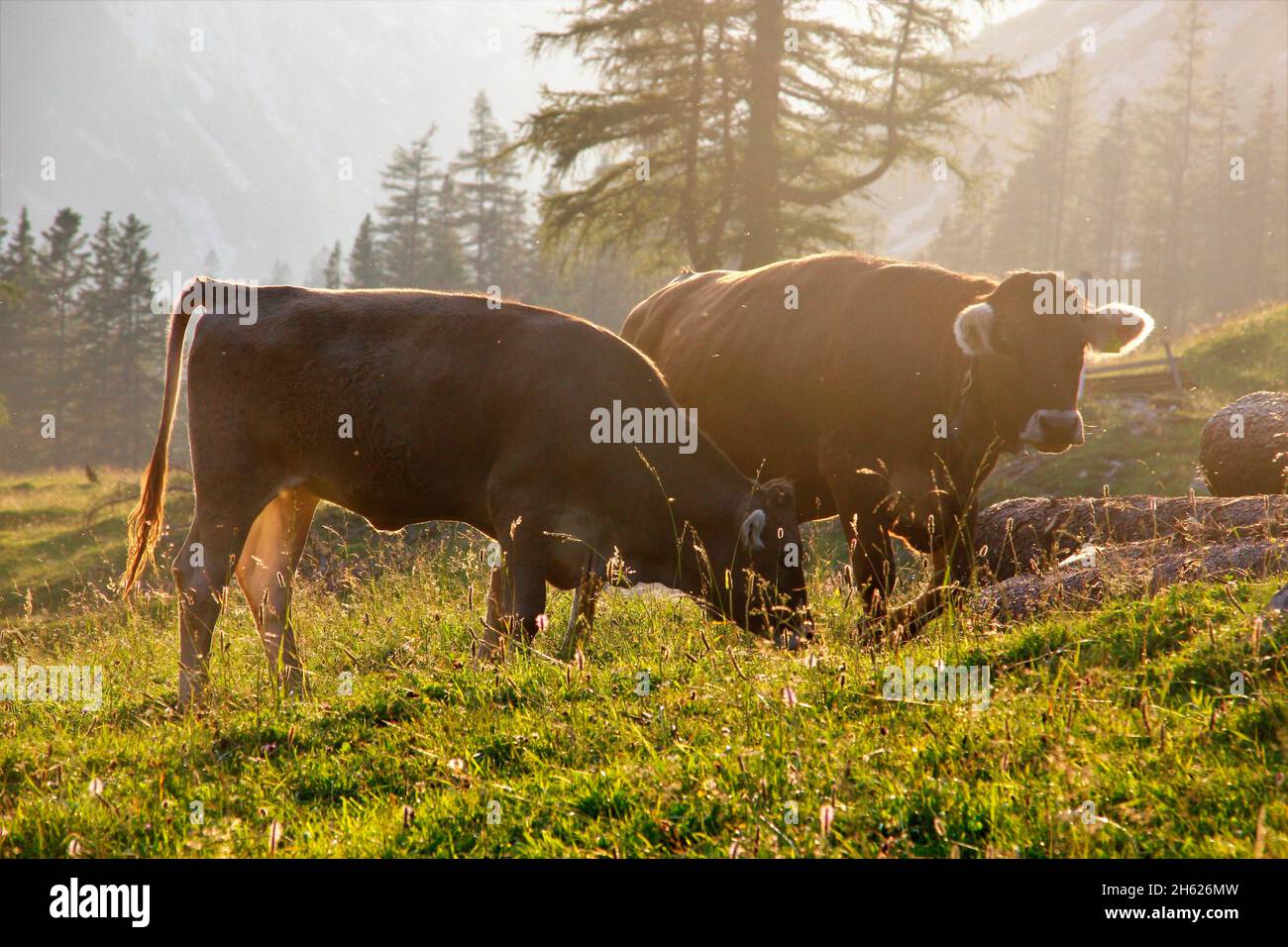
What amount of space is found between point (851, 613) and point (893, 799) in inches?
148

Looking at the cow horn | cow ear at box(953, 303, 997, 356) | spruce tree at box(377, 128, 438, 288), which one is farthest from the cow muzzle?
spruce tree at box(377, 128, 438, 288)

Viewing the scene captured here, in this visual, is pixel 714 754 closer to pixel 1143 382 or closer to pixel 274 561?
pixel 274 561

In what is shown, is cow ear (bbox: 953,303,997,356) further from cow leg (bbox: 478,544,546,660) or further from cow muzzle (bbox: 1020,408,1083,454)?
cow leg (bbox: 478,544,546,660)

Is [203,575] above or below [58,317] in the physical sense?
below

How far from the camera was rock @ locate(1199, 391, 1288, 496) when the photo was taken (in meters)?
8.99

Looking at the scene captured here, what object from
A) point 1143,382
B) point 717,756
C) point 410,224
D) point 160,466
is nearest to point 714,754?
point 717,756

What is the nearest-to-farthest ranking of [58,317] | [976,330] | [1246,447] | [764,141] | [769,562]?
[769,562]
[976,330]
[1246,447]
[764,141]
[58,317]

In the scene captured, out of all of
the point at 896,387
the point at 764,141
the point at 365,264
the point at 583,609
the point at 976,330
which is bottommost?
the point at 583,609

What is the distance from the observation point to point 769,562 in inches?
238

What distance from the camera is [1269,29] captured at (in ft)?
395

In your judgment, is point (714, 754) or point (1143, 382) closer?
point (714, 754)

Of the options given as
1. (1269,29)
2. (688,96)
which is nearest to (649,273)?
(688,96)

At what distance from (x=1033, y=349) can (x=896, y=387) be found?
0.93 m

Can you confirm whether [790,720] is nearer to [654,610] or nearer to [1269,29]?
[654,610]
